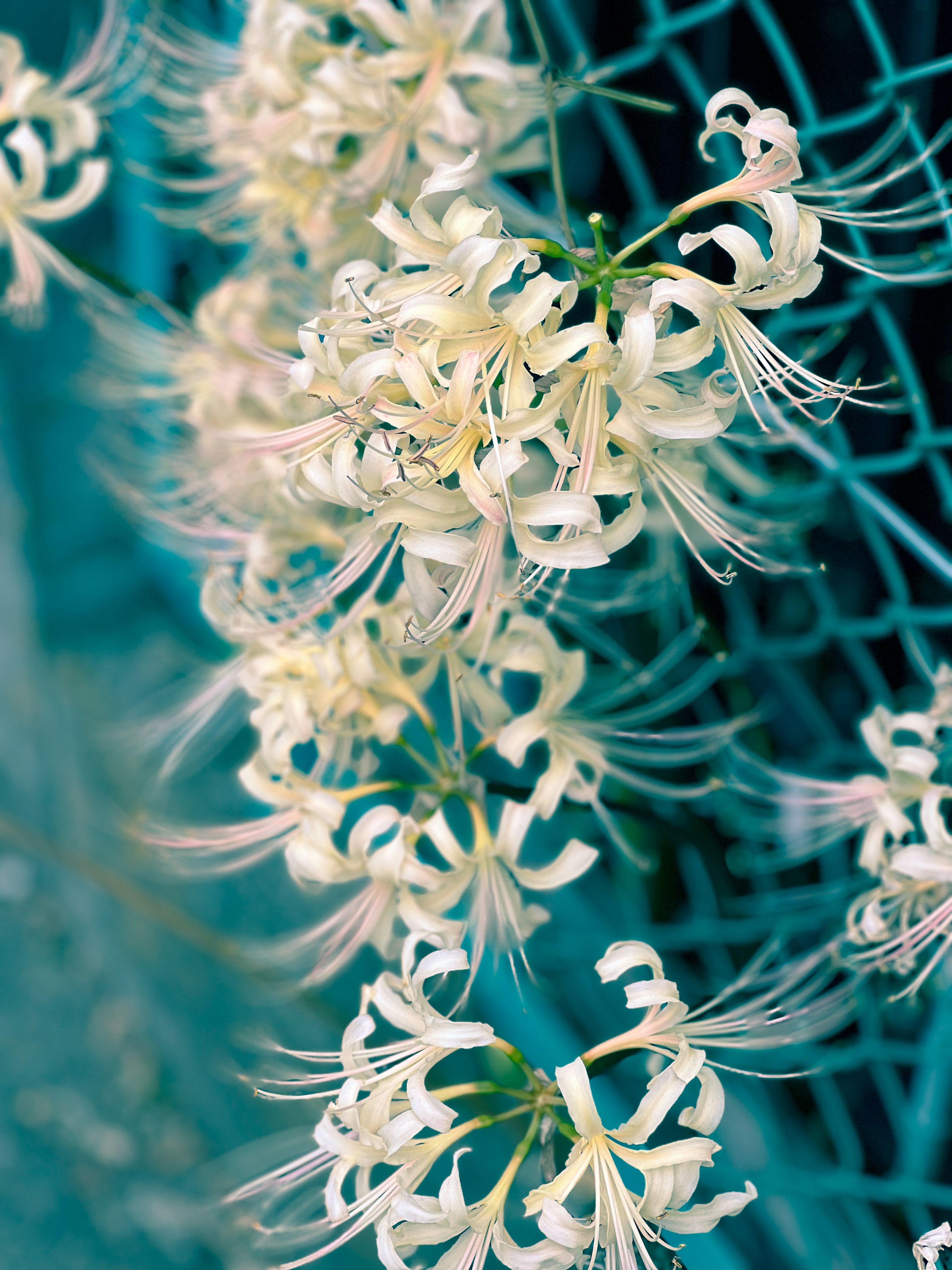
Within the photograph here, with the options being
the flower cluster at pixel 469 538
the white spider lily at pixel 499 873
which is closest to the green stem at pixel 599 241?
the flower cluster at pixel 469 538

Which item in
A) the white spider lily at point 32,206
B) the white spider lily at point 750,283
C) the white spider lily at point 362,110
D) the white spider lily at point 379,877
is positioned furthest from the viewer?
the white spider lily at point 32,206

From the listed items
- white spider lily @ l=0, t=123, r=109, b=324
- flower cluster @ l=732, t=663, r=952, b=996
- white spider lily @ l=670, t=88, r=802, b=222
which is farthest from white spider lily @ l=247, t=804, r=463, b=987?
white spider lily @ l=0, t=123, r=109, b=324

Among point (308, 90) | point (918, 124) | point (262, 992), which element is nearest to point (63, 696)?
point (262, 992)

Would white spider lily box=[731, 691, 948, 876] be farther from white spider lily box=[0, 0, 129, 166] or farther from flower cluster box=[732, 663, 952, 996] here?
white spider lily box=[0, 0, 129, 166]

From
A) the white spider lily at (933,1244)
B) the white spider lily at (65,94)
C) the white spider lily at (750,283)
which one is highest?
the white spider lily at (65,94)

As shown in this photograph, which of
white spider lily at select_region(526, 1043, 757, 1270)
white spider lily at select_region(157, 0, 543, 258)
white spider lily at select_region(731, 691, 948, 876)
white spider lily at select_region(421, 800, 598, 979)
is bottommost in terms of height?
white spider lily at select_region(526, 1043, 757, 1270)

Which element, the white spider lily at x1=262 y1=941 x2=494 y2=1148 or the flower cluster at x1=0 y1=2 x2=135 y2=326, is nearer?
the white spider lily at x1=262 y1=941 x2=494 y2=1148

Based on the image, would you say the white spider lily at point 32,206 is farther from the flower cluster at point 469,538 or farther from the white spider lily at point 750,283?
the white spider lily at point 750,283
